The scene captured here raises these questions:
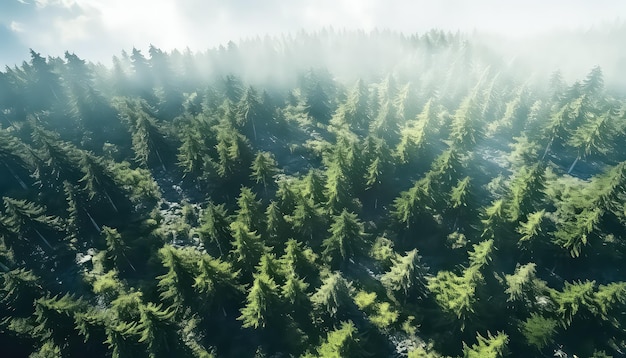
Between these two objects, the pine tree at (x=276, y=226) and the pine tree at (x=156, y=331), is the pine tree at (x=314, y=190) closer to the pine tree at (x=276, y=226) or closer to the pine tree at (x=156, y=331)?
the pine tree at (x=276, y=226)

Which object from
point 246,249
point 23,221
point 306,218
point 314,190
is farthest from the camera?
point 314,190

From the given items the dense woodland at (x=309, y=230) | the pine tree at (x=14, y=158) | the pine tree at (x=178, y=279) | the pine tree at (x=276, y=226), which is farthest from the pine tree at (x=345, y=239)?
the pine tree at (x=14, y=158)

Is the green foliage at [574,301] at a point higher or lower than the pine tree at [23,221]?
lower

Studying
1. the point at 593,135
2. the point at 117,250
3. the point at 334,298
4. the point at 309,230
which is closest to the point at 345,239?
the point at 309,230

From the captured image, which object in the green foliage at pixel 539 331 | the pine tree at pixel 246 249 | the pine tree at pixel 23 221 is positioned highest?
the pine tree at pixel 23 221

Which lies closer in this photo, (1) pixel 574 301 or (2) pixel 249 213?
(1) pixel 574 301

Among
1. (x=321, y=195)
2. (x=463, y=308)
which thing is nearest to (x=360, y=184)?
(x=321, y=195)

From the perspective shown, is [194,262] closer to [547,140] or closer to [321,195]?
[321,195]

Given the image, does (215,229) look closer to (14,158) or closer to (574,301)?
(574,301)

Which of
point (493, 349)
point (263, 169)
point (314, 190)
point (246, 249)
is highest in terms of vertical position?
point (263, 169)
